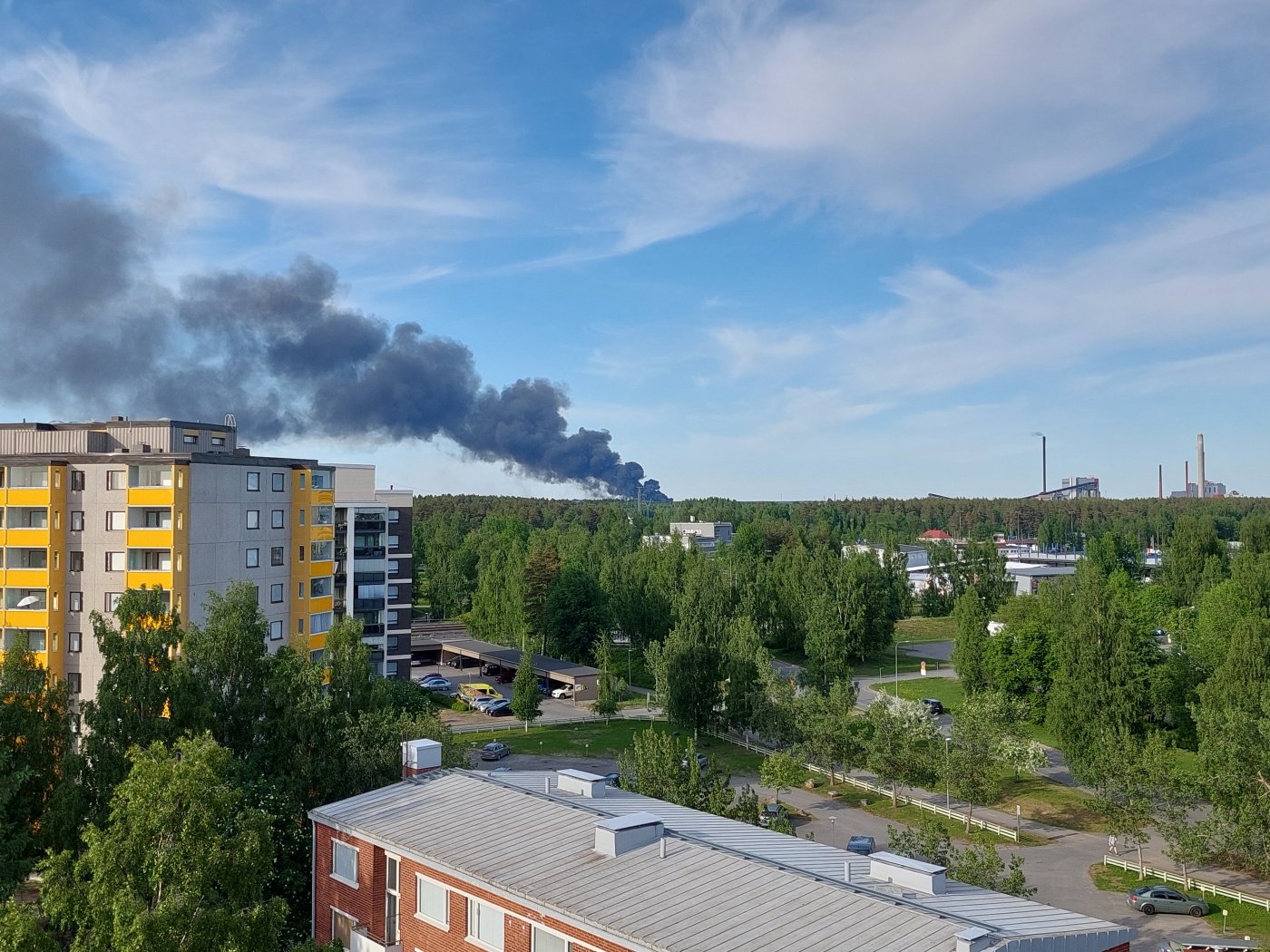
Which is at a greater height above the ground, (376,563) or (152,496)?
(152,496)

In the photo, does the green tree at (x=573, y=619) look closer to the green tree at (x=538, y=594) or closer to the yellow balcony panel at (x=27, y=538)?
the green tree at (x=538, y=594)

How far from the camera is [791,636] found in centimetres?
9769

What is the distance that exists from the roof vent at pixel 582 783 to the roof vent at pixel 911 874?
8416mm

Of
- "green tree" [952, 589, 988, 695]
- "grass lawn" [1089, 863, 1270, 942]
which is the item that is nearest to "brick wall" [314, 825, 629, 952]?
"grass lawn" [1089, 863, 1270, 942]

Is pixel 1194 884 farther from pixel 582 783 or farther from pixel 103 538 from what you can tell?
pixel 103 538

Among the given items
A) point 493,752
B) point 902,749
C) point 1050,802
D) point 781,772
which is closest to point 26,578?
point 493,752

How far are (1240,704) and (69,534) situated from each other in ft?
182

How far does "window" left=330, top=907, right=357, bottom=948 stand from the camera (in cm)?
2389

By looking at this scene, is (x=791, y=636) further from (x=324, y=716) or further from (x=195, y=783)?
(x=195, y=783)

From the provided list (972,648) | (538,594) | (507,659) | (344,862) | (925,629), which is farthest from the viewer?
→ (925,629)

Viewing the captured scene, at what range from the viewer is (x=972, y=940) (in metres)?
15.2

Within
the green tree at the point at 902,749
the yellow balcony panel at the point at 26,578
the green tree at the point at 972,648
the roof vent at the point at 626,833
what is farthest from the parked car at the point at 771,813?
the yellow balcony panel at the point at 26,578

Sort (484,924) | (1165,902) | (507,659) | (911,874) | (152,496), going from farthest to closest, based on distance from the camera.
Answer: (507,659) → (152,496) → (1165,902) → (484,924) → (911,874)

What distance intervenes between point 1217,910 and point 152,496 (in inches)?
1833
